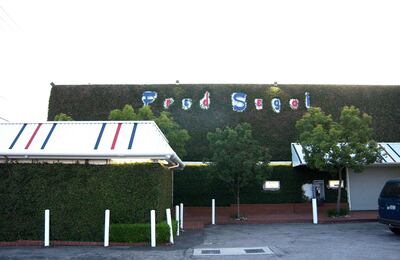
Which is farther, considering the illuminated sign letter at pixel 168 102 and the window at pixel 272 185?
the illuminated sign letter at pixel 168 102

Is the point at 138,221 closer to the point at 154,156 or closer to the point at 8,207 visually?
the point at 154,156

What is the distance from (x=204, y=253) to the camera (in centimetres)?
1066

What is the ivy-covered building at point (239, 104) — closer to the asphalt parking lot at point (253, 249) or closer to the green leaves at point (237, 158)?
the green leaves at point (237, 158)

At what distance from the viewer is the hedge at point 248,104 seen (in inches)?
1056

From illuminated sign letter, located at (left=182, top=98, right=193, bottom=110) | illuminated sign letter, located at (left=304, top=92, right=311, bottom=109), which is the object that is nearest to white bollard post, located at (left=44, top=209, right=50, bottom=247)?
illuminated sign letter, located at (left=182, top=98, right=193, bottom=110)

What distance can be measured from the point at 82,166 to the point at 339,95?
66.9 feet

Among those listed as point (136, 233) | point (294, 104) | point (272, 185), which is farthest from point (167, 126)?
point (294, 104)

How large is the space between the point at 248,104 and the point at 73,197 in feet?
55.6

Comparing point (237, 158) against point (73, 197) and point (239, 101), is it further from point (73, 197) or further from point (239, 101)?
point (73, 197)

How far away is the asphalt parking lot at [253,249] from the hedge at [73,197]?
96 centimetres

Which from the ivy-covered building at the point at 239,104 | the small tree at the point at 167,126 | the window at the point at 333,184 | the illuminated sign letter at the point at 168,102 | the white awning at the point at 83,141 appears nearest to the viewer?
the white awning at the point at 83,141

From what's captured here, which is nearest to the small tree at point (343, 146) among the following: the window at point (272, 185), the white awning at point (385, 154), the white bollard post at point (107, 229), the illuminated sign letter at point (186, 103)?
the white awning at point (385, 154)

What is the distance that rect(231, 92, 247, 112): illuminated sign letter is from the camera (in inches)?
1077

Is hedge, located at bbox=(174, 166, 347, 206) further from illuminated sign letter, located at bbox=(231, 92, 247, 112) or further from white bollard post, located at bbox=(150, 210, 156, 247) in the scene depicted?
white bollard post, located at bbox=(150, 210, 156, 247)
